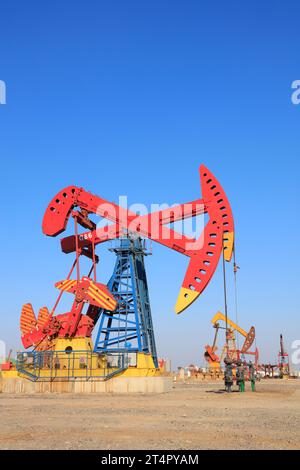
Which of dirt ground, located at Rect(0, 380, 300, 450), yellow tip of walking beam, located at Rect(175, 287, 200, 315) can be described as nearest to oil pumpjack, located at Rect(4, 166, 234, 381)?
yellow tip of walking beam, located at Rect(175, 287, 200, 315)

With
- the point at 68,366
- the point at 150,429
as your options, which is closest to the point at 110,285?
the point at 68,366

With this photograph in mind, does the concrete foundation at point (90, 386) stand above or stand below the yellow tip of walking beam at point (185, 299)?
below

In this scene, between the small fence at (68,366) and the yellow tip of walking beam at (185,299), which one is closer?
the yellow tip of walking beam at (185,299)

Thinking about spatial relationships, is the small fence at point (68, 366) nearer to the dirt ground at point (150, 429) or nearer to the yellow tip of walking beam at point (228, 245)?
the yellow tip of walking beam at point (228, 245)

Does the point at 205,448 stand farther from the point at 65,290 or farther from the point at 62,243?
the point at 62,243

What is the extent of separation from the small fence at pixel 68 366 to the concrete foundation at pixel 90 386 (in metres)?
0.26

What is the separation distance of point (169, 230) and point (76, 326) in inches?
292

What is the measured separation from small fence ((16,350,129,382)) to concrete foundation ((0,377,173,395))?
0.26 m

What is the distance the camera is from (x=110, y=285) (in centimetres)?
2962

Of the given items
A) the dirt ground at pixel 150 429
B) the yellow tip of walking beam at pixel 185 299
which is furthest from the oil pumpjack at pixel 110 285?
the dirt ground at pixel 150 429

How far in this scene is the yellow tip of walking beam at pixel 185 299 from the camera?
2486 centimetres
